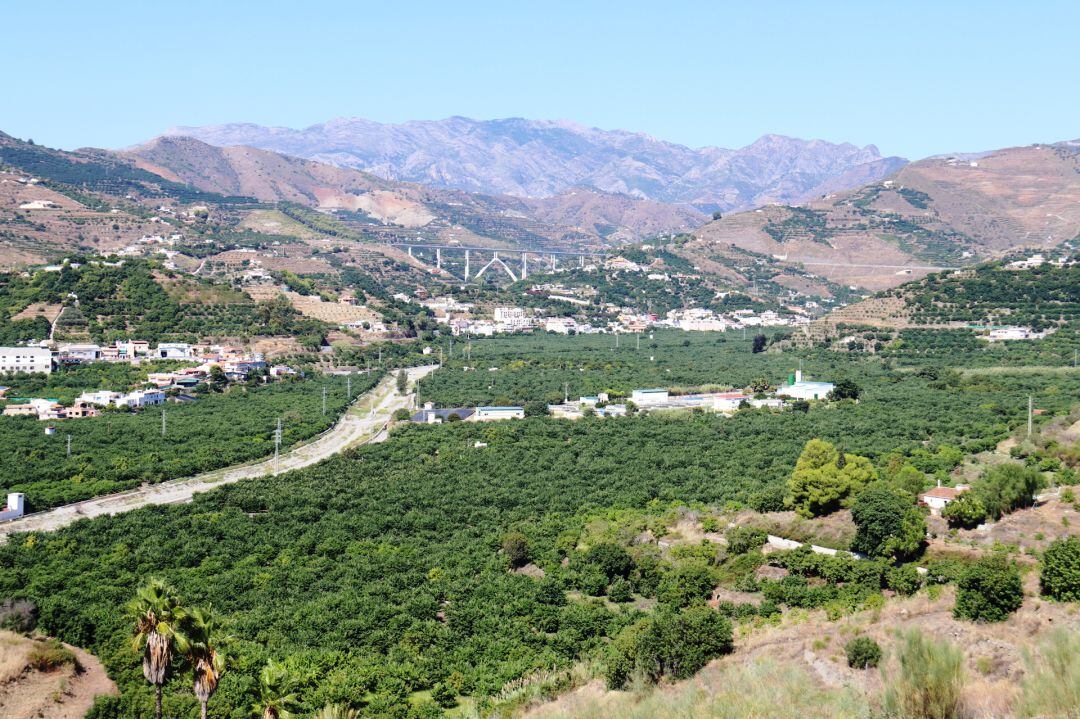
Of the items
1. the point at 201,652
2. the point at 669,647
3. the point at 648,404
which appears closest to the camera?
the point at 201,652

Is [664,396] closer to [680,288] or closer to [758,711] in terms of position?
[758,711]

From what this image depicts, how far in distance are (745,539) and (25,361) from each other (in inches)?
1723

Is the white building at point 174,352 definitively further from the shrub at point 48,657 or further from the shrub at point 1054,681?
the shrub at point 1054,681

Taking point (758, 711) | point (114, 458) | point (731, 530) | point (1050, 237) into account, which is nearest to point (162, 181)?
point (1050, 237)

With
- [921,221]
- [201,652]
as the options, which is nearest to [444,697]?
[201,652]

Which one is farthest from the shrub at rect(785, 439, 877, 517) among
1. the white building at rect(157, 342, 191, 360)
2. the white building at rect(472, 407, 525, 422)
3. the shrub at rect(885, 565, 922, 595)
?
the white building at rect(157, 342, 191, 360)

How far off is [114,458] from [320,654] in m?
21.1

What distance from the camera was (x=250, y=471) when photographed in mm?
38625

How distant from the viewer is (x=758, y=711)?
1070cm

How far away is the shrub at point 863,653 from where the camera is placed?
16.3 meters

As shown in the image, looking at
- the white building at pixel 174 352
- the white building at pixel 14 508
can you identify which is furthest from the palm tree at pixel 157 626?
the white building at pixel 174 352

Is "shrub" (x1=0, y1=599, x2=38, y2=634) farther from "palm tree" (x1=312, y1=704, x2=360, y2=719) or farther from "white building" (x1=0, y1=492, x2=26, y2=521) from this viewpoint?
"white building" (x1=0, y1=492, x2=26, y2=521)

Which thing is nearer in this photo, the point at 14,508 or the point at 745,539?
the point at 745,539

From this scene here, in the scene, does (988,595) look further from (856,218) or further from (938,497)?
(856,218)
